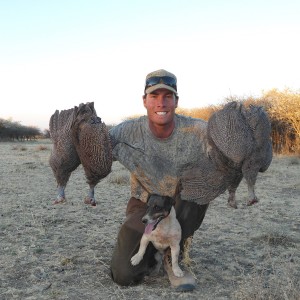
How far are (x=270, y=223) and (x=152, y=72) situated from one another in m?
4.43

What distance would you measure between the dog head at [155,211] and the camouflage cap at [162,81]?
107 cm

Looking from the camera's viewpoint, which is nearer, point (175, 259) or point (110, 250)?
point (175, 259)

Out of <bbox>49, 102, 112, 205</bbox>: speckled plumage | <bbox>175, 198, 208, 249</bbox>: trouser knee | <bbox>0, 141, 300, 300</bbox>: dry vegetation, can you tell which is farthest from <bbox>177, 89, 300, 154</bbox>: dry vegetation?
<bbox>49, 102, 112, 205</bbox>: speckled plumage

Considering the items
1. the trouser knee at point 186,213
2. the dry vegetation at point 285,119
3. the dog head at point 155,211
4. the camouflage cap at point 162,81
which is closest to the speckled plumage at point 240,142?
the dog head at point 155,211

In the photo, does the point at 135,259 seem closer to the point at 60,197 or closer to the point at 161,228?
the point at 161,228

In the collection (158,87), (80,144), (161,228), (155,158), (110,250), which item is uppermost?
(158,87)

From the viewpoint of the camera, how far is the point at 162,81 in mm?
3934

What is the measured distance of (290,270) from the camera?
15.7 feet

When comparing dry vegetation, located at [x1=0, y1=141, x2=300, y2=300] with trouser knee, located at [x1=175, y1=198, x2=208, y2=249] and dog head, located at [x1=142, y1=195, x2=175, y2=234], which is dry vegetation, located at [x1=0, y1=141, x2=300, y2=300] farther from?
dog head, located at [x1=142, y1=195, x2=175, y2=234]

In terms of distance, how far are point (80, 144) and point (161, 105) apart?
1156 mm

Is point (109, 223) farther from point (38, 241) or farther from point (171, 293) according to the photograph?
point (171, 293)

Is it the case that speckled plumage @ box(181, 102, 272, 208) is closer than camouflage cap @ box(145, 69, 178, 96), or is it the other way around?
speckled plumage @ box(181, 102, 272, 208)

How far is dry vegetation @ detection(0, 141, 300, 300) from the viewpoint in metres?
4.16

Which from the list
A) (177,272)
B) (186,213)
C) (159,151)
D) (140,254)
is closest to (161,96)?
(159,151)
